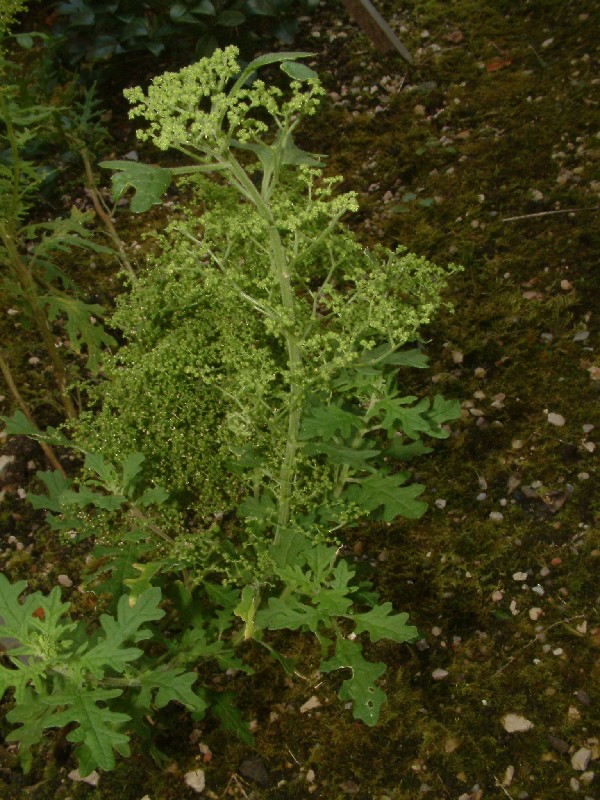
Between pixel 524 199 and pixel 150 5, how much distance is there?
80.6 inches

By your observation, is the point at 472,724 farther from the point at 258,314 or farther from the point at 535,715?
the point at 258,314

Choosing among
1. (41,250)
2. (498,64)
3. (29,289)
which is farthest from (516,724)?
(498,64)

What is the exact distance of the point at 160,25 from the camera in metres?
4.00

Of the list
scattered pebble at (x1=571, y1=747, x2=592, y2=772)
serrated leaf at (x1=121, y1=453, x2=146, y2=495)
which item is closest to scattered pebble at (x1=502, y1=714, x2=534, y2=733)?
scattered pebble at (x1=571, y1=747, x2=592, y2=772)

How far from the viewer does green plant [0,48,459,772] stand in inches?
66.5

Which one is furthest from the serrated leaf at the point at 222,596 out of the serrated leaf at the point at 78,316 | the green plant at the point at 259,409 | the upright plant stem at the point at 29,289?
the serrated leaf at the point at 78,316

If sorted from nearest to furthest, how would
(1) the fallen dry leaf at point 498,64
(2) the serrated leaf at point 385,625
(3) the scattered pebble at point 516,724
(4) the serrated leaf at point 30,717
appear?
(4) the serrated leaf at point 30,717 → (2) the serrated leaf at point 385,625 → (3) the scattered pebble at point 516,724 → (1) the fallen dry leaf at point 498,64

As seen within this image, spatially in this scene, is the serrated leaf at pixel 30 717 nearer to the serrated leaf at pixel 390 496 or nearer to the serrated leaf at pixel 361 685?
the serrated leaf at pixel 361 685

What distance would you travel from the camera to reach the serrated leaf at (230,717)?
2094mm

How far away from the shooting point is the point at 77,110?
4090 mm

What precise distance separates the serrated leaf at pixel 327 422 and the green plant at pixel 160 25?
108 inches

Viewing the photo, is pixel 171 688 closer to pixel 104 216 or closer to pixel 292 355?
pixel 292 355

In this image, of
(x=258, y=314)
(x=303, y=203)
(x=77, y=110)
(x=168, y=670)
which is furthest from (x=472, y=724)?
(x=77, y=110)

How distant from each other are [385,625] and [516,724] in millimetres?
701
